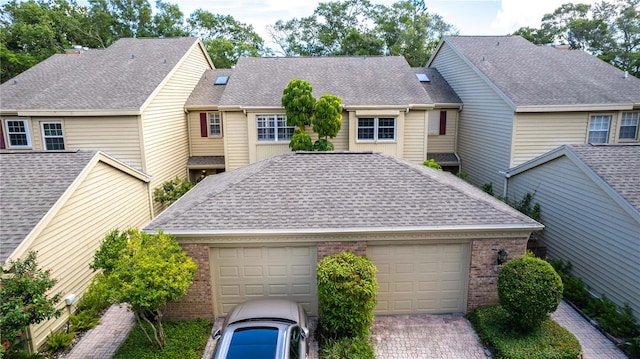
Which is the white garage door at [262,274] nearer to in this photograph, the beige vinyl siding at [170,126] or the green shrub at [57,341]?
the green shrub at [57,341]

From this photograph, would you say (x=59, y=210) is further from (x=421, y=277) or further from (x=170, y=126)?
(x=170, y=126)

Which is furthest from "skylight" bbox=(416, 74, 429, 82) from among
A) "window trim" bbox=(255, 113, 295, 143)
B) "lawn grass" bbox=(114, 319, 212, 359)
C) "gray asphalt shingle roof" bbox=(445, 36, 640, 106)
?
"lawn grass" bbox=(114, 319, 212, 359)

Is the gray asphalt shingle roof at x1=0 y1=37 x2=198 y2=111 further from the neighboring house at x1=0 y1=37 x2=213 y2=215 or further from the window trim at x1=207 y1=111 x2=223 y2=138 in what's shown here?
the window trim at x1=207 y1=111 x2=223 y2=138

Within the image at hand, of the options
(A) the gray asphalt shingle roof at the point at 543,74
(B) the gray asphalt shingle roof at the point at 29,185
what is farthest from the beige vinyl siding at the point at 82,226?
(A) the gray asphalt shingle roof at the point at 543,74

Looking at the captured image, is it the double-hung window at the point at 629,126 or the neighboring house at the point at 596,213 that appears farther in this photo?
the double-hung window at the point at 629,126

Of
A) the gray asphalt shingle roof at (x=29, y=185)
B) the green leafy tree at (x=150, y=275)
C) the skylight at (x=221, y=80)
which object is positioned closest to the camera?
the green leafy tree at (x=150, y=275)

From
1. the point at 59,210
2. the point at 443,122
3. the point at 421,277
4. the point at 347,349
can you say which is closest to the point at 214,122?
the point at 59,210

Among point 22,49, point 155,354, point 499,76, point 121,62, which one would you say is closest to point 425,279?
point 155,354
